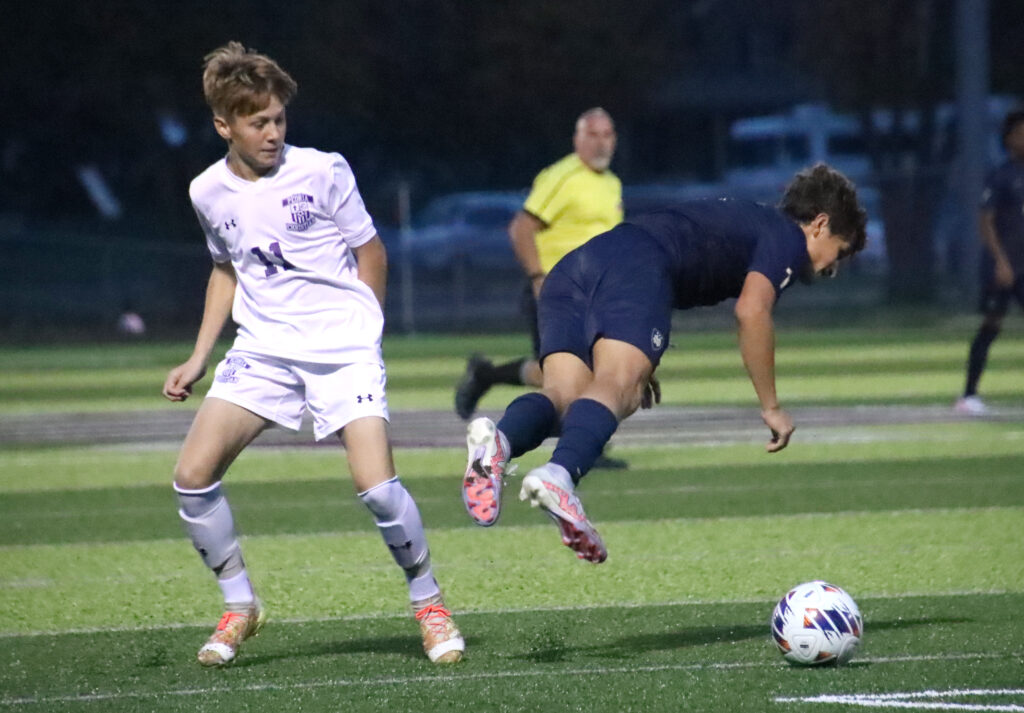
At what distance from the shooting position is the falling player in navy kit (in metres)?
6.21

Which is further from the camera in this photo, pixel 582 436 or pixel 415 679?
pixel 582 436

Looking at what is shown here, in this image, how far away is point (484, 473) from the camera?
231 inches

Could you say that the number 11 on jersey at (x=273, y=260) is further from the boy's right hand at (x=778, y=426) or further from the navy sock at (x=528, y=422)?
the boy's right hand at (x=778, y=426)

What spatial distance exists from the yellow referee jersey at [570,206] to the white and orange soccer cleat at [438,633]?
536cm

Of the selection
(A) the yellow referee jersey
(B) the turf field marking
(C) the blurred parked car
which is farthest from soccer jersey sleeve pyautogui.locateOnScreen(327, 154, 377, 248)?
(C) the blurred parked car

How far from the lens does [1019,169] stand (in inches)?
568

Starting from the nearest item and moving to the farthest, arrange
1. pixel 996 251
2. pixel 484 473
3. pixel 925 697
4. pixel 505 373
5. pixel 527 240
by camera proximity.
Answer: pixel 925 697
pixel 484 473
pixel 527 240
pixel 505 373
pixel 996 251

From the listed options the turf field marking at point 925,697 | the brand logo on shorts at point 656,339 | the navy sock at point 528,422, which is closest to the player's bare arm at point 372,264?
the navy sock at point 528,422

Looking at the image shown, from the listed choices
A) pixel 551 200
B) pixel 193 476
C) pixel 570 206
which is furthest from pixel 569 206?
pixel 193 476

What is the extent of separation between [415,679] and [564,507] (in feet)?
2.53

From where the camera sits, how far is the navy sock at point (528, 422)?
613 centimetres

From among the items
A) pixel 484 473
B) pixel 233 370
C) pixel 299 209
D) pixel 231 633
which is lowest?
pixel 231 633

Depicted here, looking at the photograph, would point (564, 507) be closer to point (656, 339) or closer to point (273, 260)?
point (656, 339)

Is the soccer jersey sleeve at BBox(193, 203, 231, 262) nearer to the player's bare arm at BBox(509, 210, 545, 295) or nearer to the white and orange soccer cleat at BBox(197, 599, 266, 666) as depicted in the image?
the white and orange soccer cleat at BBox(197, 599, 266, 666)
